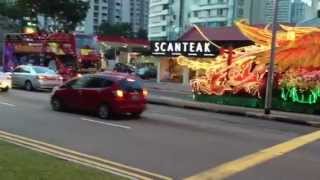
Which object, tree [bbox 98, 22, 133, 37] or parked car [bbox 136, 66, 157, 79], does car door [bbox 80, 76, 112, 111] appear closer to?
parked car [bbox 136, 66, 157, 79]

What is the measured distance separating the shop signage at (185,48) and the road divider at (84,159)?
24925 millimetres

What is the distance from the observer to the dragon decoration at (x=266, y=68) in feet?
89.4

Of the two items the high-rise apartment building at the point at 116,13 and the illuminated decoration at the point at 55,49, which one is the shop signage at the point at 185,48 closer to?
the illuminated decoration at the point at 55,49

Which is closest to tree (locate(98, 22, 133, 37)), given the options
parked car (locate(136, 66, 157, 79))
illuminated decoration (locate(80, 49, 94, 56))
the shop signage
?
parked car (locate(136, 66, 157, 79))

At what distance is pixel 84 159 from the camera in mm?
11641

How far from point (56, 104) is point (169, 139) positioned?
7623mm

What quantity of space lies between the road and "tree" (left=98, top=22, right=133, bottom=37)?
103 m

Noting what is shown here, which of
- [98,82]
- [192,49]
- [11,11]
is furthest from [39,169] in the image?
[11,11]

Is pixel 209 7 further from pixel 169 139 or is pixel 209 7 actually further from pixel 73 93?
pixel 169 139

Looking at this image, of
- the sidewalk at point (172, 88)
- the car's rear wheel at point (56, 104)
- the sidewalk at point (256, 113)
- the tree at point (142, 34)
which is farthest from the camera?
the tree at point (142, 34)

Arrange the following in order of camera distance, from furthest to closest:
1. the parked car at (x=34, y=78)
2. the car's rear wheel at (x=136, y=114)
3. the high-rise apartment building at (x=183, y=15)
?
the high-rise apartment building at (x=183, y=15), the parked car at (x=34, y=78), the car's rear wheel at (x=136, y=114)

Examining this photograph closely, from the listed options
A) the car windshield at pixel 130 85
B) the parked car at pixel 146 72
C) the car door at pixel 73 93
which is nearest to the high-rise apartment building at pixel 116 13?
the parked car at pixel 146 72

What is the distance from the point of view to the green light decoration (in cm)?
2676

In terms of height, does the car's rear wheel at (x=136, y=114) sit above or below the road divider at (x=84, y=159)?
below
